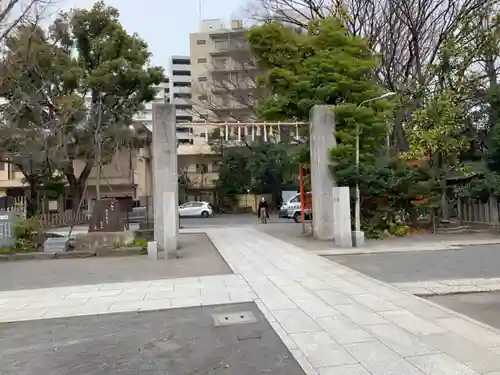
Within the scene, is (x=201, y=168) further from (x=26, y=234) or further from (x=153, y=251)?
(x=153, y=251)

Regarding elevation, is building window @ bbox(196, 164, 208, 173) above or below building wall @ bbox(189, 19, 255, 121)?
below

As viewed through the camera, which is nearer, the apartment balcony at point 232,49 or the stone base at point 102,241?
the stone base at point 102,241

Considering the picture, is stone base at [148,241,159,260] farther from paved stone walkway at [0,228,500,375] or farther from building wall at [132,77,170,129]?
building wall at [132,77,170,129]

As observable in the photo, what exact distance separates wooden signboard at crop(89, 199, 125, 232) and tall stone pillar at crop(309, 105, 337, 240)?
6.70 metres

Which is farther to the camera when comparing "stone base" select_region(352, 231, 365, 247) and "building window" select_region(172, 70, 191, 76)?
"building window" select_region(172, 70, 191, 76)

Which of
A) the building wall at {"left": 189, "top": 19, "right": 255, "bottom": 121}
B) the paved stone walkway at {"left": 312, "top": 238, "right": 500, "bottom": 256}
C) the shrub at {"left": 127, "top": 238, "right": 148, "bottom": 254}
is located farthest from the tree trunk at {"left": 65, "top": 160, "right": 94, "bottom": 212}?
the paved stone walkway at {"left": 312, "top": 238, "right": 500, "bottom": 256}

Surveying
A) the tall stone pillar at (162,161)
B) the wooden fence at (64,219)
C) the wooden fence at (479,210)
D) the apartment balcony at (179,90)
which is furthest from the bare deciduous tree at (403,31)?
the apartment balcony at (179,90)

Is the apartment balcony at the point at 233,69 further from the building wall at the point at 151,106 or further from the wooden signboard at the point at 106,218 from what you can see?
the wooden signboard at the point at 106,218

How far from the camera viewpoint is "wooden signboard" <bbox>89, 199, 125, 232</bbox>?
1502cm

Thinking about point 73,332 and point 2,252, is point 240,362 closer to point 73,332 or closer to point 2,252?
point 73,332

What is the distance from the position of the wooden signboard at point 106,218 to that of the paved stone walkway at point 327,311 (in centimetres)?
496

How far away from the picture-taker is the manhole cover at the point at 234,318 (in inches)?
247

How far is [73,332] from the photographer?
6.10 m

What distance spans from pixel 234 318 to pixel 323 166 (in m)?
11.2
